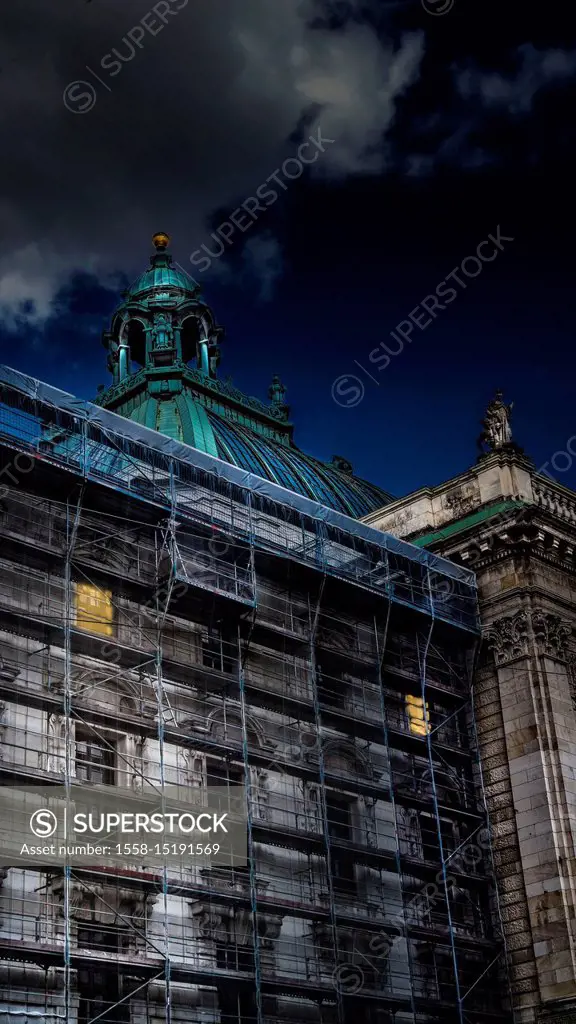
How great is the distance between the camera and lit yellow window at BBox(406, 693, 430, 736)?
45.5 meters

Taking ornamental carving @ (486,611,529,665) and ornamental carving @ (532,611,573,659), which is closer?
ornamental carving @ (532,611,573,659)

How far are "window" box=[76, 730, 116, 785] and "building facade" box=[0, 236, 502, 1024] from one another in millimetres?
65

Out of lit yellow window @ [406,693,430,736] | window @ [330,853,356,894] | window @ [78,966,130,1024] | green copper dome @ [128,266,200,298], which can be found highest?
green copper dome @ [128,266,200,298]

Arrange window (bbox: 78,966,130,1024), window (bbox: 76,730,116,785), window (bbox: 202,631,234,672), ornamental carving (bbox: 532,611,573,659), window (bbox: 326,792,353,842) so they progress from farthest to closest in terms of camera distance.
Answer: ornamental carving (bbox: 532,611,573,659)
window (bbox: 326,792,353,842)
window (bbox: 202,631,234,672)
window (bbox: 76,730,116,785)
window (bbox: 78,966,130,1024)

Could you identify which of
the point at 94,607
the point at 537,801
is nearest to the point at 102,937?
the point at 94,607

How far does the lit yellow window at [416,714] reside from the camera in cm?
4550

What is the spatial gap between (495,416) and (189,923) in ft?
73.0

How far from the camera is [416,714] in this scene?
154 ft

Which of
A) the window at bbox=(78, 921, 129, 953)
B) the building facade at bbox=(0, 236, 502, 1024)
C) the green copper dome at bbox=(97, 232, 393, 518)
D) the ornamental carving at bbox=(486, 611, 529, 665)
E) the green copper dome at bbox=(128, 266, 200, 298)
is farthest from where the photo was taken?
the green copper dome at bbox=(128, 266, 200, 298)

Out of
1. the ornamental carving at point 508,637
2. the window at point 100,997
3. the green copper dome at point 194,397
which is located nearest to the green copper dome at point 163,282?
the green copper dome at point 194,397

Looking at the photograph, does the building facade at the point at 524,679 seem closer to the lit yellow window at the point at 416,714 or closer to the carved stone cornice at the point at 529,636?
the carved stone cornice at the point at 529,636

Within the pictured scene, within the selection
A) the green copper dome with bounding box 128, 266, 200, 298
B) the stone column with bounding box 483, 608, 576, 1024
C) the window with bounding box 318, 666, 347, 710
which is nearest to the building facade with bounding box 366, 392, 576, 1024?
the stone column with bounding box 483, 608, 576, 1024

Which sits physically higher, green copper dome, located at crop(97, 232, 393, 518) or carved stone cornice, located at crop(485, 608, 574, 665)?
green copper dome, located at crop(97, 232, 393, 518)

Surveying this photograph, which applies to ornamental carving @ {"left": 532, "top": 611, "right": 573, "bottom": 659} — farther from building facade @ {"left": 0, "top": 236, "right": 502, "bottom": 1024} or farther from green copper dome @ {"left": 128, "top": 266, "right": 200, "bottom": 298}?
green copper dome @ {"left": 128, "top": 266, "right": 200, "bottom": 298}
